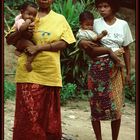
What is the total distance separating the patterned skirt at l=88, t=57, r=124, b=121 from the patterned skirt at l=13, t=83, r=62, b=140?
185mm

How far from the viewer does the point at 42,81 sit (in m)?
3.75

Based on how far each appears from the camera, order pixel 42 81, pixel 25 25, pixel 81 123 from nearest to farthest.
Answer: pixel 25 25 < pixel 42 81 < pixel 81 123

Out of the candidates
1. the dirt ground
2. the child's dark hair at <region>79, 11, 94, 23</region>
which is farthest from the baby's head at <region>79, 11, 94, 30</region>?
the dirt ground

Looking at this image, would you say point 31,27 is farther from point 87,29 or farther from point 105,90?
point 105,90

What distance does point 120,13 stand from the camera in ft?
12.7

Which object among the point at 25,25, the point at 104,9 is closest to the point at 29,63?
the point at 25,25

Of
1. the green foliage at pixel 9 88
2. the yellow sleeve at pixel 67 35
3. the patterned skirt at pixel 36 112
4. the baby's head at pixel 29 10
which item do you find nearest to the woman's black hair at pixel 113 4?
the yellow sleeve at pixel 67 35

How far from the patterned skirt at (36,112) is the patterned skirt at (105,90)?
18cm

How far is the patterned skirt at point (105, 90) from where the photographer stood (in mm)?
3811

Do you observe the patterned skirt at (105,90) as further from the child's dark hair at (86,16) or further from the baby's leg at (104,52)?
the child's dark hair at (86,16)

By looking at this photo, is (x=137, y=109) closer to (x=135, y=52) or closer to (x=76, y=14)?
(x=135, y=52)

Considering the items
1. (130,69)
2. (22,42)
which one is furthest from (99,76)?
(22,42)

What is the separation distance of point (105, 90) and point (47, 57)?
336 mm

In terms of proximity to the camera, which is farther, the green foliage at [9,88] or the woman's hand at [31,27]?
the green foliage at [9,88]
